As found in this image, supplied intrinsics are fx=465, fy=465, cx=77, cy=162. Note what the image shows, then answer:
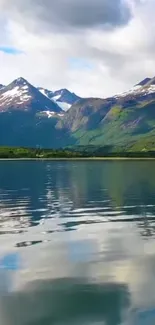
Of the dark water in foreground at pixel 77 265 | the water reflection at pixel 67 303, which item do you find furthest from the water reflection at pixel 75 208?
the water reflection at pixel 67 303

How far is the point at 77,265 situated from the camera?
108 ft

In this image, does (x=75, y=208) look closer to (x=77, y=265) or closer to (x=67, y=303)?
(x=77, y=265)

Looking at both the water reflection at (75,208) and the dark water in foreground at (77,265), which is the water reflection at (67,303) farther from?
the water reflection at (75,208)

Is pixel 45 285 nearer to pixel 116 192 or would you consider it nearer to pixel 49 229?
pixel 49 229

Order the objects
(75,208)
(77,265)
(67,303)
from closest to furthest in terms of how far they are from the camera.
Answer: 1. (67,303)
2. (77,265)
3. (75,208)

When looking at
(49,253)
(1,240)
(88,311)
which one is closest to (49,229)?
(1,240)

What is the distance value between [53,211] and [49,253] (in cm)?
2447

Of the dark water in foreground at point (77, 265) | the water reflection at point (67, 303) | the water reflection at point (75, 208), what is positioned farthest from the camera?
the water reflection at point (75, 208)

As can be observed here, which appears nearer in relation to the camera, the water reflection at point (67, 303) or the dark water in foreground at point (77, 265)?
the water reflection at point (67, 303)

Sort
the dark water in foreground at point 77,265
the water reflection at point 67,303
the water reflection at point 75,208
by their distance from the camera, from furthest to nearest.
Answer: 1. the water reflection at point 75,208
2. the dark water in foreground at point 77,265
3. the water reflection at point 67,303

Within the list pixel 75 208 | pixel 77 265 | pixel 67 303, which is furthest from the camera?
pixel 75 208

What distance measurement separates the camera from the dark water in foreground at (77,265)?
24.1 metres

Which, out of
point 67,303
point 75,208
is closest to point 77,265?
point 67,303

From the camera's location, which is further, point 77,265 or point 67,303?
point 77,265
